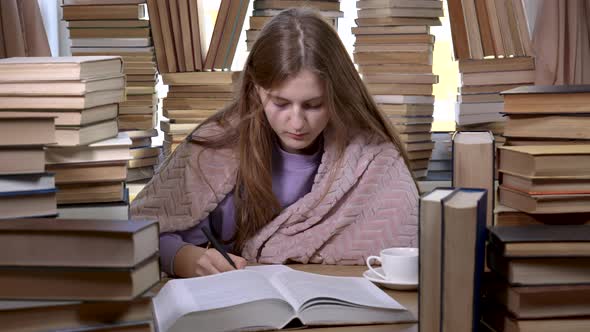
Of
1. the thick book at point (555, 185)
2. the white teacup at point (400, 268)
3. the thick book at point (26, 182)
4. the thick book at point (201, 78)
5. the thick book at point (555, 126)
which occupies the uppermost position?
the thick book at point (201, 78)

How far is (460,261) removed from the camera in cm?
113

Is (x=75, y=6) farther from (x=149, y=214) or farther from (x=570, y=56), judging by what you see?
(x=570, y=56)

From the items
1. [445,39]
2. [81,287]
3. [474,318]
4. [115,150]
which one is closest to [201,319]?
[81,287]

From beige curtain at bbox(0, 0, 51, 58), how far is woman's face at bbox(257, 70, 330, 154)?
4.60ft

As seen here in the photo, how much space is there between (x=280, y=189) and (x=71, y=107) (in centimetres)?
68

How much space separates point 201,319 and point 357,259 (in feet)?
3.00

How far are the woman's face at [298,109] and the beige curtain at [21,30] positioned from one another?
1403 mm

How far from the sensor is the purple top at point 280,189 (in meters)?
2.26

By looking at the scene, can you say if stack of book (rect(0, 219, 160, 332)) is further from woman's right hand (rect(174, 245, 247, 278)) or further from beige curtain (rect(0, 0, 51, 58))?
beige curtain (rect(0, 0, 51, 58))

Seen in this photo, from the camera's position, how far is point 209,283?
145 centimetres

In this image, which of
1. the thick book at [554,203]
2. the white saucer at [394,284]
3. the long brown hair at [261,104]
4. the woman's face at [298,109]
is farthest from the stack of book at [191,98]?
the thick book at [554,203]

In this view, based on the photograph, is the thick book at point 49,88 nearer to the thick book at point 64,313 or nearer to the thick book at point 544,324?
the thick book at point 64,313

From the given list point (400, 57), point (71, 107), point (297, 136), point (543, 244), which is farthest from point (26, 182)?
point (400, 57)

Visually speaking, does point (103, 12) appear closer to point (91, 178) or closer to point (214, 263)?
point (91, 178)
